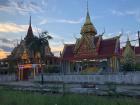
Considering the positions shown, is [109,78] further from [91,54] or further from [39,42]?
[39,42]

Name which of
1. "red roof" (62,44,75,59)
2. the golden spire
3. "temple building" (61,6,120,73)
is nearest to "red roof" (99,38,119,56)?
"temple building" (61,6,120,73)

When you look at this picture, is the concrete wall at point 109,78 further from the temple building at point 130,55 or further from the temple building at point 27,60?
the temple building at point 27,60

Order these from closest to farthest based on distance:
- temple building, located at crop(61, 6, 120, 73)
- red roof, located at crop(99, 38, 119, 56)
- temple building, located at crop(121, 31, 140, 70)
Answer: red roof, located at crop(99, 38, 119, 56), temple building, located at crop(61, 6, 120, 73), temple building, located at crop(121, 31, 140, 70)

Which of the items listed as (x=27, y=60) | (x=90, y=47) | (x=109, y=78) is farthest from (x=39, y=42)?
(x=109, y=78)

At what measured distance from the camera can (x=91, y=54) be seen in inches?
1843

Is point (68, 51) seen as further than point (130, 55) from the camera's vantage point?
No

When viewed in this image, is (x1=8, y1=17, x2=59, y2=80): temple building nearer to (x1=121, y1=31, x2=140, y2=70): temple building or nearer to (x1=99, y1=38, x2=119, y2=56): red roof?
(x1=121, y1=31, x2=140, y2=70): temple building

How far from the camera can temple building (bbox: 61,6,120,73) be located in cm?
4378

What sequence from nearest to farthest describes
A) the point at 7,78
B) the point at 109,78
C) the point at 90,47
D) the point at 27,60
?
the point at 109,78, the point at 90,47, the point at 7,78, the point at 27,60

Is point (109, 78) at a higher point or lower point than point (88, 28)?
lower

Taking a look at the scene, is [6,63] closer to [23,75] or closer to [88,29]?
[23,75]

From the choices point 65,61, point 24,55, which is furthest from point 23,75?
point 65,61

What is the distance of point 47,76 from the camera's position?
45625 millimetres

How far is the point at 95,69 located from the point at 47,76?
7763mm
